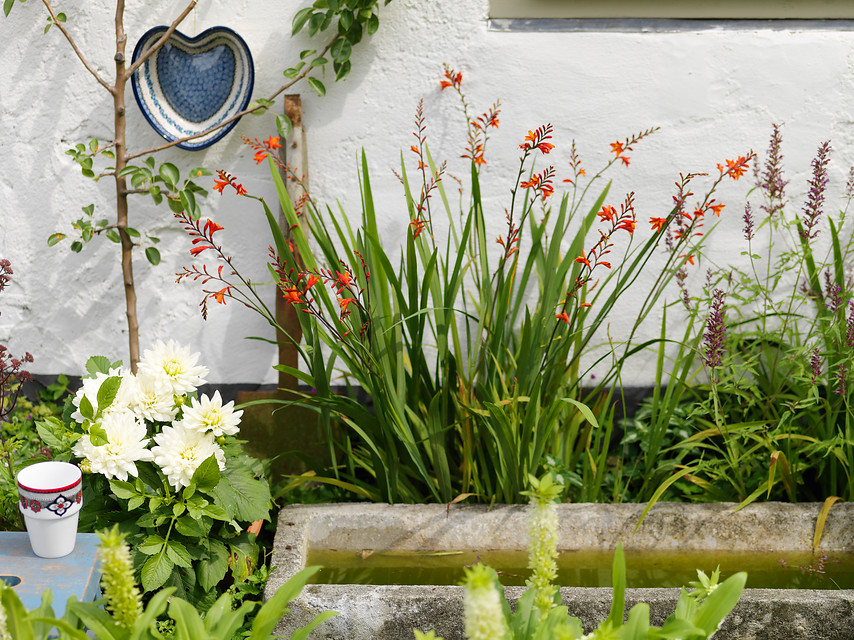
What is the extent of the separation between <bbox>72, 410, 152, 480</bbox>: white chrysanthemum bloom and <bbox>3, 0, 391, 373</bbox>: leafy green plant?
30.0 inches

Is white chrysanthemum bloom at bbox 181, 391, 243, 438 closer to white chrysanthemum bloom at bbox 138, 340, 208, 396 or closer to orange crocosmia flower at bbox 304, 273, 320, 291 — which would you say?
white chrysanthemum bloom at bbox 138, 340, 208, 396

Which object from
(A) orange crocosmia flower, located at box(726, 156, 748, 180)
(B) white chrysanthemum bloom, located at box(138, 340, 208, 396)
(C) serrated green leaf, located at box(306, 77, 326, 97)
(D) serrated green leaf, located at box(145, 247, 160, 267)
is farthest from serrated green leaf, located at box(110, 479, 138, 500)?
(A) orange crocosmia flower, located at box(726, 156, 748, 180)

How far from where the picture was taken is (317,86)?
2273 mm

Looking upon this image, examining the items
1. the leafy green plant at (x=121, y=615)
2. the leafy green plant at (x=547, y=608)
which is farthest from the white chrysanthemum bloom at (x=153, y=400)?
the leafy green plant at (x=547, y=608)

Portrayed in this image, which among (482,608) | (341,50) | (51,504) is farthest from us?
(341,50)

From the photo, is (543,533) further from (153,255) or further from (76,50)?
(76,50)

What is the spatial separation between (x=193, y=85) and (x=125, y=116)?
0.26m

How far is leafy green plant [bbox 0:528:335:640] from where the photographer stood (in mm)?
958

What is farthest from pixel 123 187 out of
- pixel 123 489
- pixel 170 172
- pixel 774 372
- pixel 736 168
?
pixel 774 372

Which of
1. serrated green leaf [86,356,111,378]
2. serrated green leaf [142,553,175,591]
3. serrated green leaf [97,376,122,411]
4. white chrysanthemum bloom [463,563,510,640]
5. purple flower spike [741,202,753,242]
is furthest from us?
purple flower spike [741,202,753,242]

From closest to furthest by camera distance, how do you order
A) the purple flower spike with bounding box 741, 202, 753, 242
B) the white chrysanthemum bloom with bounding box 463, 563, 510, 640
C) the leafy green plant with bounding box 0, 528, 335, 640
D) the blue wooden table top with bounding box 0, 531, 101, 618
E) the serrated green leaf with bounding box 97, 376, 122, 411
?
the white chrysanthemum bloom with bounding box 463, 563, 510, 640 → the leafy green plant with bounding box 0, 528, 335, 640 → the blue wooden table top with bounding box 0, 531, 101, 618 → the serrated green leaf with bounding box 97, 376, 122, 411 → the purple flower spike with bounding box 741, 202, 753, 242

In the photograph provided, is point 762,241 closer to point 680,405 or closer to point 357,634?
point 680,405

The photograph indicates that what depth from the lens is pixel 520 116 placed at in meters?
2.43

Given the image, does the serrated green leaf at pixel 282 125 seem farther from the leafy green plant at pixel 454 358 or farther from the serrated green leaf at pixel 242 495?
the serrated green leaf at pixel 242 495
